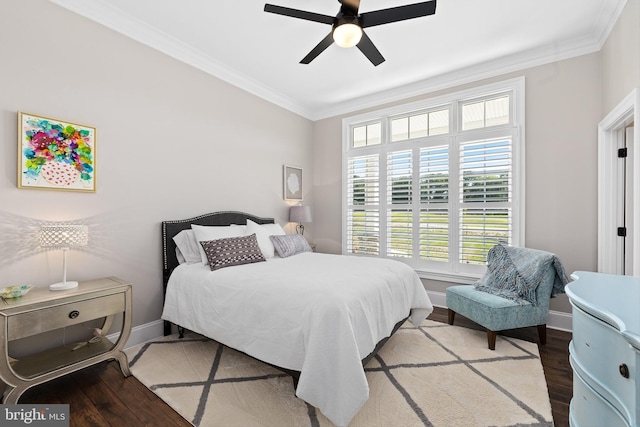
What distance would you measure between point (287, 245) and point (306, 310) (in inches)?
65.5

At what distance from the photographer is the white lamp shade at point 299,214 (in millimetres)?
4328

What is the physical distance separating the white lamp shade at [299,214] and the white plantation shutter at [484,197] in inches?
82.7

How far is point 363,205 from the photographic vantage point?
453cm

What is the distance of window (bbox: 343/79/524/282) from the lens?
134 inches

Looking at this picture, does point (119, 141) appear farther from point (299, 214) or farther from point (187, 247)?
point (299, 214)

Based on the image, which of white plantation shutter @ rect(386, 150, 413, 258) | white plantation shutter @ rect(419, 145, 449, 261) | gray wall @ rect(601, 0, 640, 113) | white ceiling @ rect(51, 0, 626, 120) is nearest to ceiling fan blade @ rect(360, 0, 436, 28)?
white ceiling @ rect(51, 0, 626, 120)

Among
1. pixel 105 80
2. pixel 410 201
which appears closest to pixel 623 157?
pixel 410 201

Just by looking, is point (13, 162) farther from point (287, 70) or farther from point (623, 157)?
point (623, 157)

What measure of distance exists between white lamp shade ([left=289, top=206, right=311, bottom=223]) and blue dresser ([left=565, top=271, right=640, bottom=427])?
331cm

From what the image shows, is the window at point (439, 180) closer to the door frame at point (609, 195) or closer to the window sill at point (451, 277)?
the window sill at point (451, 277)

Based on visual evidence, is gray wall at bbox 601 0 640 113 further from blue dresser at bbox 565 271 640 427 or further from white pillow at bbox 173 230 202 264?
white pillow at bbox 173 230 202 264

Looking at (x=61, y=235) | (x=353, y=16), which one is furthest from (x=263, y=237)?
(x=353, y=16)

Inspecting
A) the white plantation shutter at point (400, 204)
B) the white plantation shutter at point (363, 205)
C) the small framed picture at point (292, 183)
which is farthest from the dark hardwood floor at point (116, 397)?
the small framed picture at point (292, 183)

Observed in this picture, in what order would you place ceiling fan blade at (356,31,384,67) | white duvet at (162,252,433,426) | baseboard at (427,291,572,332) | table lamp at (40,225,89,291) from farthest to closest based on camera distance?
baseboard at (427,291,572,332) → ceiling fan blade at (356,31,384,67) → table lamp at (40,225,89,291) → white duvet at (162,252,433,426)
